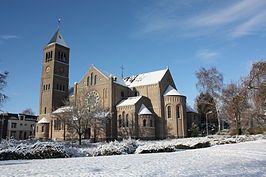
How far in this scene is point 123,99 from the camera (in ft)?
203

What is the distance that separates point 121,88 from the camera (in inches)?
2468

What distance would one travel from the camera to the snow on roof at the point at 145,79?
62.3m

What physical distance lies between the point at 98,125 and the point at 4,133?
37766mm

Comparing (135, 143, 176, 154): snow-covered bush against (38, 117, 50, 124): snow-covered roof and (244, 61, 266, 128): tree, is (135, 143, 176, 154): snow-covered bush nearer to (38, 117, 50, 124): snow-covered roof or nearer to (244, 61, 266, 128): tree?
(244, 61, 266, 128): tree

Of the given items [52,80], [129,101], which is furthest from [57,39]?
[129,101]

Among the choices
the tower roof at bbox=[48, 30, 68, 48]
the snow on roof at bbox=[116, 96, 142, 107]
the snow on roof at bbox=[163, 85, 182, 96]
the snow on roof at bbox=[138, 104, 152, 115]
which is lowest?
the snow on roof at bbox=[138, 104, 152, 115]

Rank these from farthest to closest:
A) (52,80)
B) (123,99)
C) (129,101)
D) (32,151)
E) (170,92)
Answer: (52,80), (123,99), (170,92), (129,101), (32,151)

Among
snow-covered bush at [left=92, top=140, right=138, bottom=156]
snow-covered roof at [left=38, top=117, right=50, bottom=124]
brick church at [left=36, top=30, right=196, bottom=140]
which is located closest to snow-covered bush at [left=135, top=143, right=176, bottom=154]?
snow-covered bush at [left=92, top=140, right=138, bottom=156]

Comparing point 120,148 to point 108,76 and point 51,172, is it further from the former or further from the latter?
point 108,76

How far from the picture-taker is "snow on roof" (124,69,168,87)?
62.3 metres

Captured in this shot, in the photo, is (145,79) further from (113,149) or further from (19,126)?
(19,126)

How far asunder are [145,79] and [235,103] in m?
26.7

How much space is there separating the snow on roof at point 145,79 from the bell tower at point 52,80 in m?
16.9

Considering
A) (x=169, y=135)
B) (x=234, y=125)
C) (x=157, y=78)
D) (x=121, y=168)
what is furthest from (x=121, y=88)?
(x=121, y=168)
